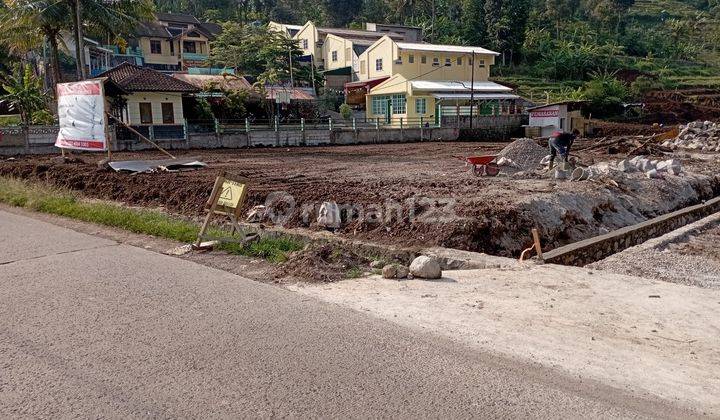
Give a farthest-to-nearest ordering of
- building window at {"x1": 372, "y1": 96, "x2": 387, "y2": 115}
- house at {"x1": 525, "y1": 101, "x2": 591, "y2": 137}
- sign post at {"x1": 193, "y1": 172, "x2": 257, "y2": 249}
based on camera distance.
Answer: building window at {"x1": 372, "y1": 96, "x2": 387, "y2": 115}, house at {"x1": 525, "y1": 101, "x2": 591, "y2": 137}, sign post at {"x1": 193, "y1": 172, "x2": 257, "y2": 249}

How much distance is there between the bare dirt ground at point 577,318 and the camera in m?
4.13

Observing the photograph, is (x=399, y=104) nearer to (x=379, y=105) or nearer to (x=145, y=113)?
(x=379, y=105)

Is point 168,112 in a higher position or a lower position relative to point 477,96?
lower

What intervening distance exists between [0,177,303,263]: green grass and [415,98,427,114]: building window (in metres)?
33.5

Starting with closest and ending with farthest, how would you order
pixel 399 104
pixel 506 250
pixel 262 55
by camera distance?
1. pixel 506 250
2. pixel 399 104
3. pixel 262 55

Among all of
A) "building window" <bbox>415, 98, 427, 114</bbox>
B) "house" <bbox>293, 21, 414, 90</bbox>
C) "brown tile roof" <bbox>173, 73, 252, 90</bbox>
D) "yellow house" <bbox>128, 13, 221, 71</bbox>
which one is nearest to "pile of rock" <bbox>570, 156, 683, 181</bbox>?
"brown tile roof" <bbox>173, 73, 252, 90</bbox>

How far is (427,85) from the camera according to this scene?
44281 mm

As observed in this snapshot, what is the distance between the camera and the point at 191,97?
33.0 m

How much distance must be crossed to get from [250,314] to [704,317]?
4.31 meters

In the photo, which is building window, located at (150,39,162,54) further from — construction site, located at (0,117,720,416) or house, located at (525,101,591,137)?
construction site, located at (0,117,720,416)

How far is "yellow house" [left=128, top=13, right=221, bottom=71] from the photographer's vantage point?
5728cm

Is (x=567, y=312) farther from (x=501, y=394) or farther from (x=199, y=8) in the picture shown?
(x=199, y=8)

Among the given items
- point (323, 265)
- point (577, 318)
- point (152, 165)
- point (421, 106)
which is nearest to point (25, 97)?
point (152, 165)

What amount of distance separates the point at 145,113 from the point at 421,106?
21.6m
